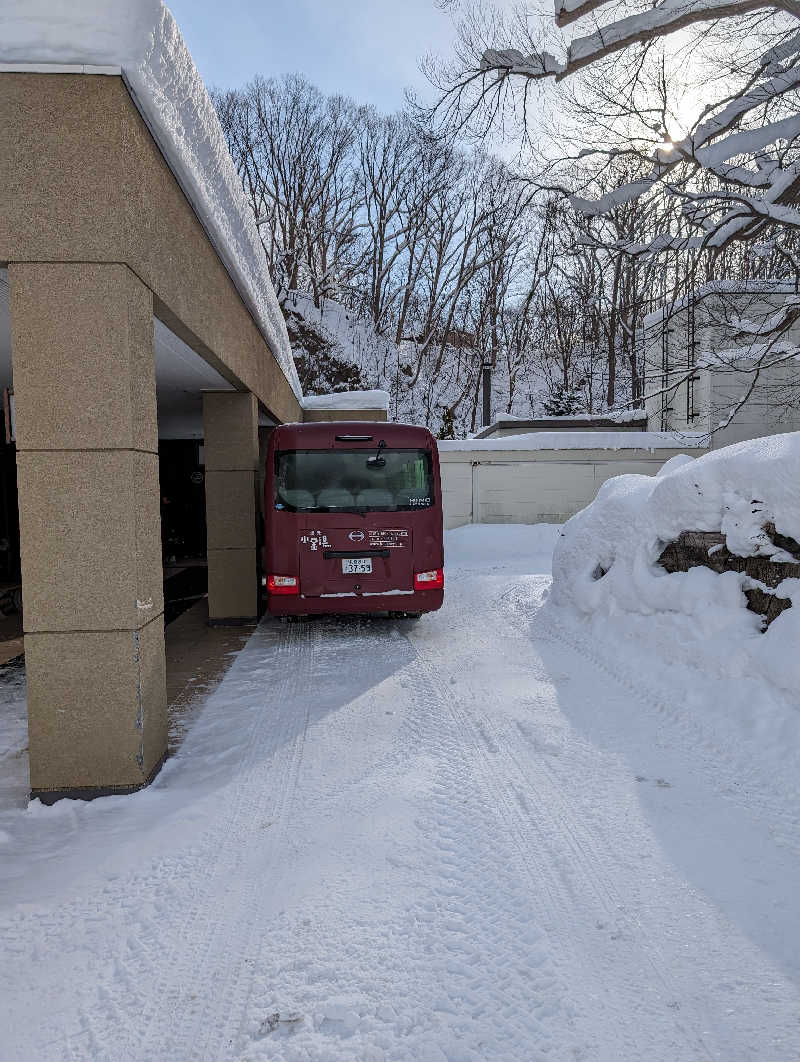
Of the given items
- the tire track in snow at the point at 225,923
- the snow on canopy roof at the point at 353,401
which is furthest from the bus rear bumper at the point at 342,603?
the snow on canopy roof at the point at 353,401

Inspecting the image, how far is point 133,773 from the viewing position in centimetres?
378

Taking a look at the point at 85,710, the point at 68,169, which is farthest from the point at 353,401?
the point at 85,710

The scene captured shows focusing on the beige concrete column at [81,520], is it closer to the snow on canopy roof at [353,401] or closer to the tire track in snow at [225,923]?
the tire track in snow at [225,923]

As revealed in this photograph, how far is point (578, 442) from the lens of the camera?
688 inches

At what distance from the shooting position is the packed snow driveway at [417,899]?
2.14 meters

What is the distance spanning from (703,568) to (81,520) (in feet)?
15.5

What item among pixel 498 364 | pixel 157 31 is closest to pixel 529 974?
pixel 157 31

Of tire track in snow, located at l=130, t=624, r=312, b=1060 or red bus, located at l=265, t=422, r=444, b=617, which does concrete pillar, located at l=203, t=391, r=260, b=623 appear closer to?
red bus, located at l=265, t=422, r=444, b=617

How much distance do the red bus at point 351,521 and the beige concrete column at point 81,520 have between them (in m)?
3.31

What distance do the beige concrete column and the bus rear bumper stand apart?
329 cm

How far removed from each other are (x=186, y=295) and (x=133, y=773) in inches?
122

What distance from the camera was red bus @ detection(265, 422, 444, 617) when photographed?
7098 mm

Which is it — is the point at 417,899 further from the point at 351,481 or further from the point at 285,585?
the point at 351,481

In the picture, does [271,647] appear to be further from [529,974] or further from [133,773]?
[529,974]
